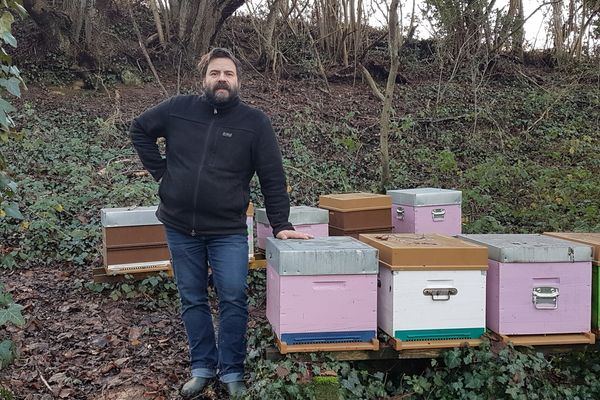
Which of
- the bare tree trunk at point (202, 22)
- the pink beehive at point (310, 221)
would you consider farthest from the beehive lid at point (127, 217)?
the bare tree trunk at point (202, 22)

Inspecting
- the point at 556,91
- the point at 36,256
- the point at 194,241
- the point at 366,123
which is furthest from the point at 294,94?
the point at 194,241

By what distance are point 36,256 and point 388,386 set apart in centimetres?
440

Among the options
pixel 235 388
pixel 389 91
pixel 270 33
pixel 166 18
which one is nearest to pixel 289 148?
pixel 389 91

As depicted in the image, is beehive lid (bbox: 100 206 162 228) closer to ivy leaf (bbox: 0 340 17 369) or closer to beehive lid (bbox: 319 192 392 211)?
beehive lid (bbox: 319 192 392 211)

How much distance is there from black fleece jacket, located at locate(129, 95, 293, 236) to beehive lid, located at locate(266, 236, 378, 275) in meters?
0.36

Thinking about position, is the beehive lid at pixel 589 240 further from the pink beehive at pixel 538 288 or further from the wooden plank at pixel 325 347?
the wooden plank at pixel 325 347

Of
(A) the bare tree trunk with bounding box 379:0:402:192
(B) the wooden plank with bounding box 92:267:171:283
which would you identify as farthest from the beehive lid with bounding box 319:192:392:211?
(A) the bare tree trunk with bounding box 379:0:402:192

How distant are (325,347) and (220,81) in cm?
156

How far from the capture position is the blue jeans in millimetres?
3098

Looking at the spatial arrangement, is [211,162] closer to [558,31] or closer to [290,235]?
[290,235]

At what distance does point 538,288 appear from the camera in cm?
318

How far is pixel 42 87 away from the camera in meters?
12.0

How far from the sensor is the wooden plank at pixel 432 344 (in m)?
3.06

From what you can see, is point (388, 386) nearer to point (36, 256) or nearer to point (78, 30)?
point (36, 256)
